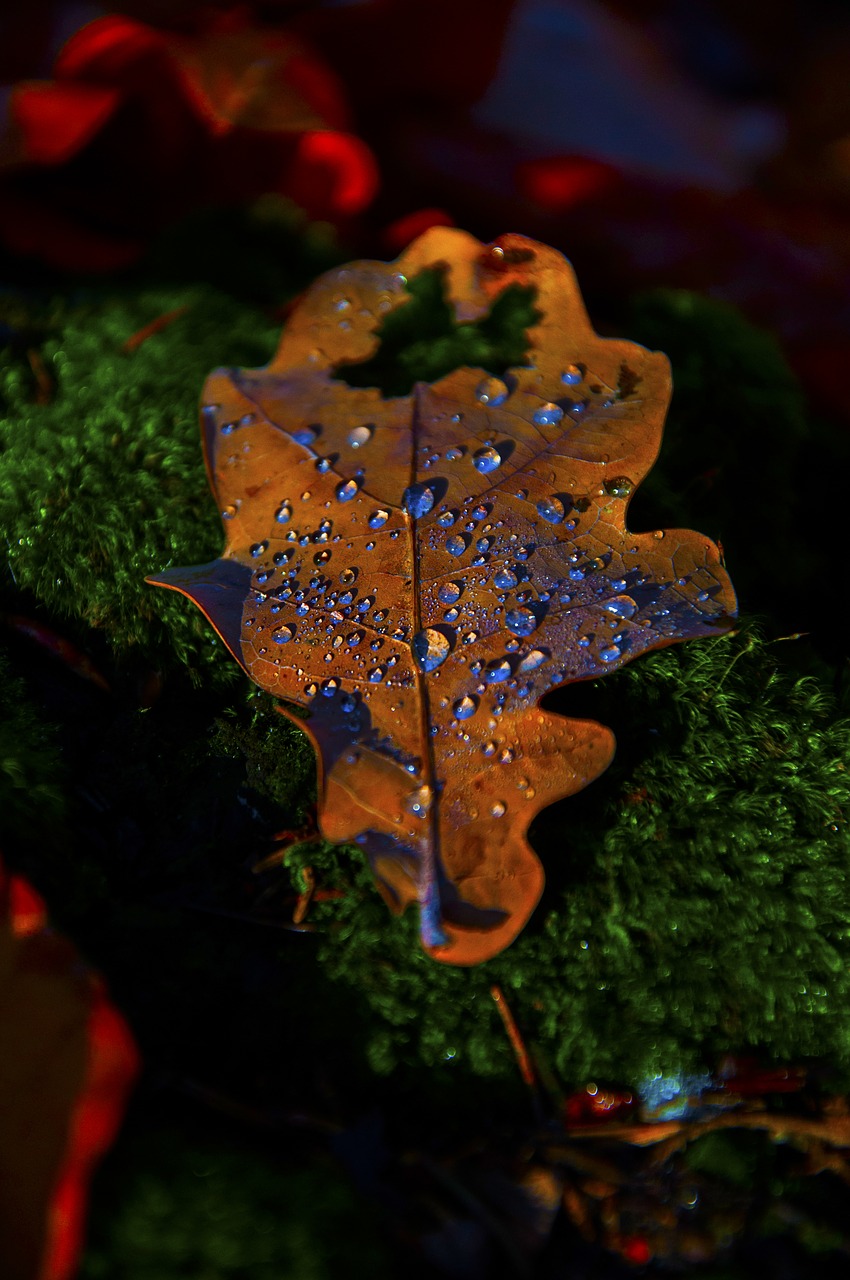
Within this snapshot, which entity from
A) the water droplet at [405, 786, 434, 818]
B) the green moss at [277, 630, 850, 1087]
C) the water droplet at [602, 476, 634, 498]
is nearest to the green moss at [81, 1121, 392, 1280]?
the green moss at [277, 630, 850, 1087]

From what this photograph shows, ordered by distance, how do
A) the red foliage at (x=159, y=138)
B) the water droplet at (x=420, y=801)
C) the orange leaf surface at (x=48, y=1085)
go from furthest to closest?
the red foliage at (x=159, y=138) < the water droplet at (x=420, y=801) < the orange leaf surface at (x=48, y=1085)

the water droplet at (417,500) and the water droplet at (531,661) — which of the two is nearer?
the water droplet at (531,661)

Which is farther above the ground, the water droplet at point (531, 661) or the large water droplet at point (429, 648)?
the water droplet at point (531, 661)

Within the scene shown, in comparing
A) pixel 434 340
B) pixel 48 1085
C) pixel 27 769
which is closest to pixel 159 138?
pixel 434 340

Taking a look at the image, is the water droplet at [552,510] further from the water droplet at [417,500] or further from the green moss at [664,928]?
the green moss at [664,928]

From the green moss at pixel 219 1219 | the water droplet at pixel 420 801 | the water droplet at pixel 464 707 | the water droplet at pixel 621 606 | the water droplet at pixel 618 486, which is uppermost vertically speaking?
the water droplet at pixel 618 486

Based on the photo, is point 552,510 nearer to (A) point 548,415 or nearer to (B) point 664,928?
(A) point 548,415

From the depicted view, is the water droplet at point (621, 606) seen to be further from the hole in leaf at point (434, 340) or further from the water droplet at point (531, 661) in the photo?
the hole in leaf at point (434, 340)

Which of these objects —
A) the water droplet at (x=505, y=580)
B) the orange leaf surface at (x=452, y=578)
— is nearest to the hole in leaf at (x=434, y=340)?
the orange leaf surface at (x=452, y=578)

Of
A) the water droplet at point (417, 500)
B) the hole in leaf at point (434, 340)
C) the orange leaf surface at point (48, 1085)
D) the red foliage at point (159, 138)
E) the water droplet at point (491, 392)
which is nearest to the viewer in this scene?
the orange leaf surface at point (48, 1085)
